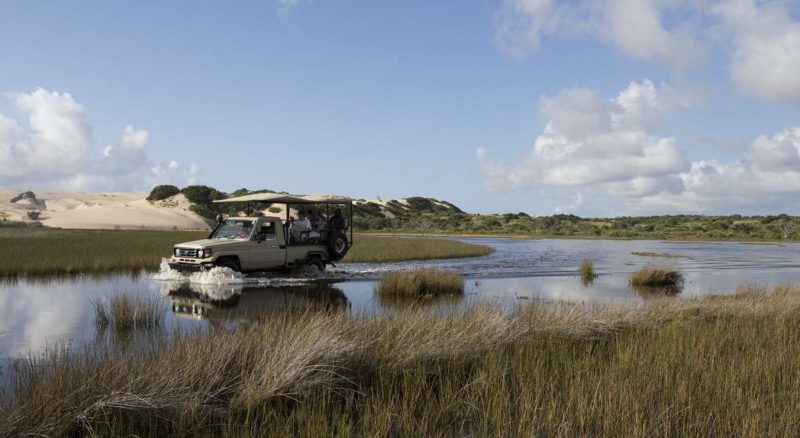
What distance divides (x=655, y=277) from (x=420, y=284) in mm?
9389

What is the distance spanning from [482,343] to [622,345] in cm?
227

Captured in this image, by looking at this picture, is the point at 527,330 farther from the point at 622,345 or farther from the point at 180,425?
the point at 180,425

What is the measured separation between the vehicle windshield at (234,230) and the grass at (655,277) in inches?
537

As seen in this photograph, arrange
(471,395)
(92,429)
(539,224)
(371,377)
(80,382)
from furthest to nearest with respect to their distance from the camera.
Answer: (539,224) < (371,377) < (471,395) < (80,382) < (92,429)

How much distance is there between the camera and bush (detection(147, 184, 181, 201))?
10212 centimetres

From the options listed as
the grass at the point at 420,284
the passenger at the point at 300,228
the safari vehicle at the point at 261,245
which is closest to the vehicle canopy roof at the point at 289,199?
the safari vehicle at the point at 261,245

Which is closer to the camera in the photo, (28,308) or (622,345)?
(622,345)

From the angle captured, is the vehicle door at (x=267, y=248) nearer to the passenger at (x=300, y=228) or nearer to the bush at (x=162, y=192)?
the passenger at (x=300, y=228)

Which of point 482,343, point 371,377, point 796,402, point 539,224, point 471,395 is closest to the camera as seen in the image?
point 796,402

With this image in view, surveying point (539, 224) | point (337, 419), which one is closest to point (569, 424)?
point (337, 419)

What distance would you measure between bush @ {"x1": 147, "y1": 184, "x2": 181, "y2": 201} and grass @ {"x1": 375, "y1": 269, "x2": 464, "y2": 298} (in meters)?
91.8

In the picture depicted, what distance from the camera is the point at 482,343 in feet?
29.1

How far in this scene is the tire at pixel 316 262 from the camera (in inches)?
873

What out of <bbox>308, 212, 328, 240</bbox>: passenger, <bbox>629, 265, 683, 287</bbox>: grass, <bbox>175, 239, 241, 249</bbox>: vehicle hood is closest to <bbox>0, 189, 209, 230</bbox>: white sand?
<bbox>308, 212, 328, 240</bbox>: passenger
